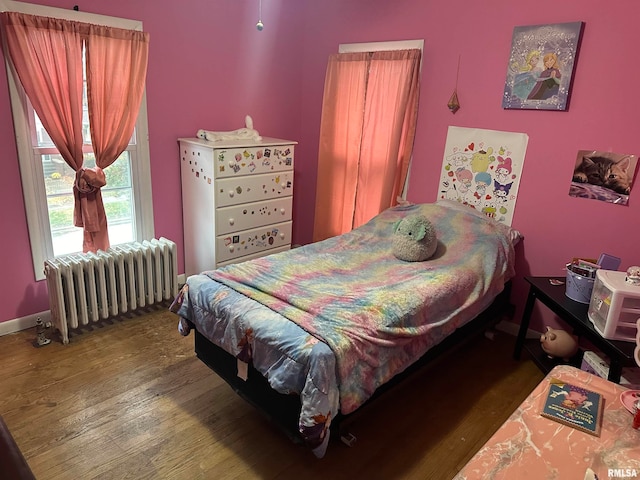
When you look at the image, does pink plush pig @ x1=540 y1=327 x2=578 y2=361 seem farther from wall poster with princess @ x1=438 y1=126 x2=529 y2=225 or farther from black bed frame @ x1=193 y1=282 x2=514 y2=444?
→ wall poster with princess @ x1=438 y1=126 x2=529 y2=225

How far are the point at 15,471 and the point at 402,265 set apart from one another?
2.11m

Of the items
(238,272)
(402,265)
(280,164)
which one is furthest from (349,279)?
A: (280,164)

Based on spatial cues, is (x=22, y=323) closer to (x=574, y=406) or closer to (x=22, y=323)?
(x=22, y=323)

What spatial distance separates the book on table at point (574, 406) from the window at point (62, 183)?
2.90 metres

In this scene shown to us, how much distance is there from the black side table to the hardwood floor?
0.33 ft

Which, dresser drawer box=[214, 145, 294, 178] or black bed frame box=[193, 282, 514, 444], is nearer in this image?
black bed frame box=[193, 282, 514, 444]

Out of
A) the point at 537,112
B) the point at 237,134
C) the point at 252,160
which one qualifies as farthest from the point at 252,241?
the point at 537,112

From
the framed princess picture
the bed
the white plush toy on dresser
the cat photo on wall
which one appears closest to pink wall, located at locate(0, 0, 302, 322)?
the white plush toy on dresser

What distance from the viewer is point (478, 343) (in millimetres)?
3080

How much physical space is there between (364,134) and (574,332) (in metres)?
2.08

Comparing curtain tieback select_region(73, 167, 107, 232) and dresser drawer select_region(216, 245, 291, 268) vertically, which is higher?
curtain tieback select_region(73, 167, 107, 232)

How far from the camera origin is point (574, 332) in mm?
2680

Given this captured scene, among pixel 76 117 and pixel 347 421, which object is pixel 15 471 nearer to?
pixel 347 421

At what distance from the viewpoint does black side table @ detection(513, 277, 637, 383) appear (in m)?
2.08
